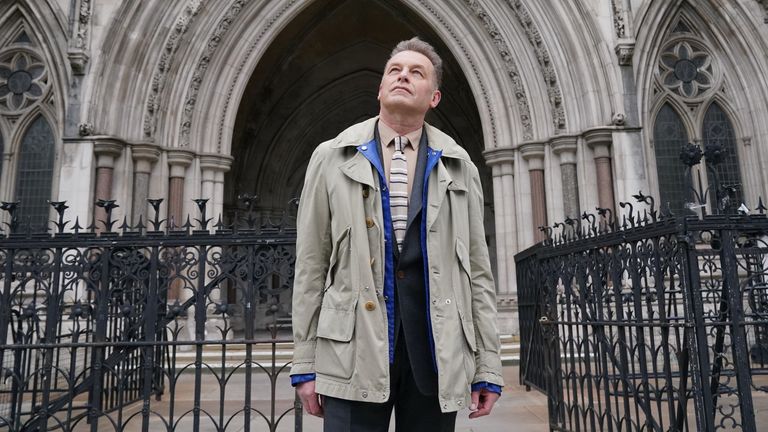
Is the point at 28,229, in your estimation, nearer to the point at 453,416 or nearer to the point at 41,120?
the point at 453,416

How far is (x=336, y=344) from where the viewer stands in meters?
1.77

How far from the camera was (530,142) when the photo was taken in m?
10.6

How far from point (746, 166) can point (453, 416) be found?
1173 cm

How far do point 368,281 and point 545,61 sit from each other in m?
9.80

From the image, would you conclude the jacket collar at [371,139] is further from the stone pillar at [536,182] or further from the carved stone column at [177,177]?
the carved stone column at [177,177]

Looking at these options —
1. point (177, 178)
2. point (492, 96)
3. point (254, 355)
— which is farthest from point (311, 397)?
point (492, 96)

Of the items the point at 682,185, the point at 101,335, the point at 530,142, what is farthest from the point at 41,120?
the point at 682,185

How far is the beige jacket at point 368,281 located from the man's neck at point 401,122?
0.08m

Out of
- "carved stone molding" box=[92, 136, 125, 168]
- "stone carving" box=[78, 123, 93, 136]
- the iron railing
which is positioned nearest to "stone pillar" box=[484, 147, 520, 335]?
the iron railing

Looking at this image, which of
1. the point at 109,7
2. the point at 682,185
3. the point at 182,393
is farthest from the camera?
the point at 682,185

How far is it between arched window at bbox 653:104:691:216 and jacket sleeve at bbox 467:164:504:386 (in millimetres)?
10247

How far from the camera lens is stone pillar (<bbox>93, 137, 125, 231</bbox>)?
387 inches

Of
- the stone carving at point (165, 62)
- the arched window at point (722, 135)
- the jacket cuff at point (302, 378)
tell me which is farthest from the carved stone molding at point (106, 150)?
the arched window at point (722, 135)

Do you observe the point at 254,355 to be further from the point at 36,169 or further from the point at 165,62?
the point at 36,169
